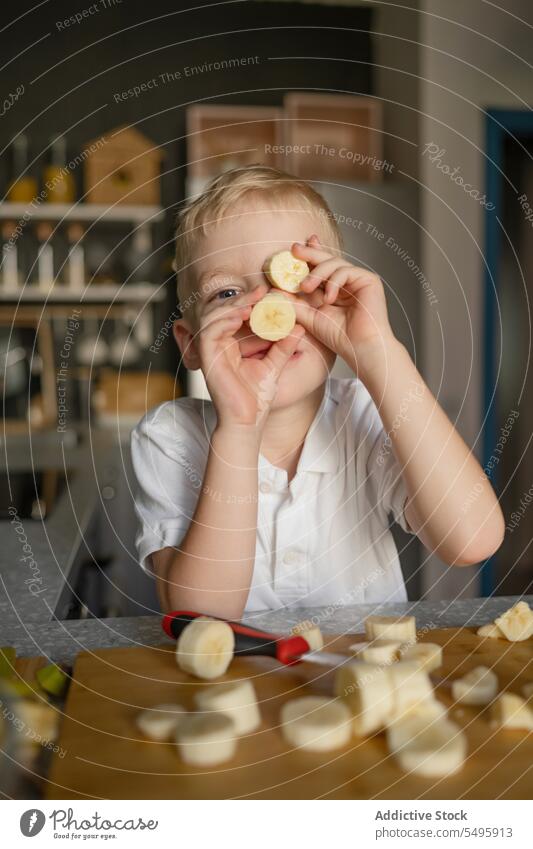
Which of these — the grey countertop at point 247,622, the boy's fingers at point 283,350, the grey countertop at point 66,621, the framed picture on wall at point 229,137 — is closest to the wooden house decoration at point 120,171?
the framed picture on wall at point 229,137

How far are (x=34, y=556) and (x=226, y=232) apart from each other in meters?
0.33

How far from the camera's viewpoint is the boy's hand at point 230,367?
55 cm

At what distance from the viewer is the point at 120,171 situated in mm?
1882

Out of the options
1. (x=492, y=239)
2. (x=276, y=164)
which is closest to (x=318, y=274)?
(x=492, y=239)

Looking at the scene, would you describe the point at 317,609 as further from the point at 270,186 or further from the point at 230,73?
the point at 230,73

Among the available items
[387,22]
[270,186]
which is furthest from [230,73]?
[270,186]

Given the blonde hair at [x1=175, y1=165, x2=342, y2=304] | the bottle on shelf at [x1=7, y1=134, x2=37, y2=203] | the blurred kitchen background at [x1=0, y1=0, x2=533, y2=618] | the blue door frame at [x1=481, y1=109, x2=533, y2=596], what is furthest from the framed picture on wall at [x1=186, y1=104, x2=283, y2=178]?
the blonde hair at [x1=175, y1=165, x2=342, y2=304]

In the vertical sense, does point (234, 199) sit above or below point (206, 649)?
above

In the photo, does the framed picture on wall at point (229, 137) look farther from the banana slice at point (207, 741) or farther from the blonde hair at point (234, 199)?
the banana slice at point (207, 741)

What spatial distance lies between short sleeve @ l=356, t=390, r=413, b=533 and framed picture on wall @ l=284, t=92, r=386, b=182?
1.28 meters

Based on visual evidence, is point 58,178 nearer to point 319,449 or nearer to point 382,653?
point 319,449

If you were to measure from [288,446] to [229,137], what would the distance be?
1435mm

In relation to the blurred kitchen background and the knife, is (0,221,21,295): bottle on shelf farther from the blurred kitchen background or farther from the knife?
the knife

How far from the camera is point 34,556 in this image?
2.29 ft
